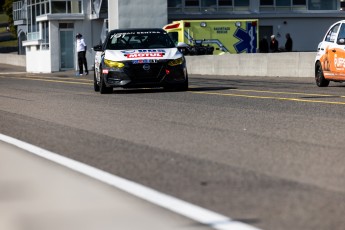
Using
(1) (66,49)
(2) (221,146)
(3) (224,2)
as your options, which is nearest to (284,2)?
(3) (224,2)

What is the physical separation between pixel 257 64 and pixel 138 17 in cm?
2487

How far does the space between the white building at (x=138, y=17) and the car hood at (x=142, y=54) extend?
1523 inches

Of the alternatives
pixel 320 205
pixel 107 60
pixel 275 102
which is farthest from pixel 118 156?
pixel 107 60

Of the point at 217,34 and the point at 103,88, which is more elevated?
the point at 103,88

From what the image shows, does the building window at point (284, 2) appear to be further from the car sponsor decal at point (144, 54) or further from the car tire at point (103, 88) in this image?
the car sponsor decal at point (144, 54)

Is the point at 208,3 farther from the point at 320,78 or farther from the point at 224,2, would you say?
the point at 320,78

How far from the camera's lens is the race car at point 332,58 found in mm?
24062

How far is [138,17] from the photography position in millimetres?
62969

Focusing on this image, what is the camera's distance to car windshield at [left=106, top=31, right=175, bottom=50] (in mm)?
24188

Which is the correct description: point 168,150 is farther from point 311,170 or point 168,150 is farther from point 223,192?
point 223,192

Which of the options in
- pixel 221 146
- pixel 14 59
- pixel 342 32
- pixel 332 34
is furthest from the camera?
pixel 14 59

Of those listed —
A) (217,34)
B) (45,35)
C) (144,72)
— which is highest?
(144,72)

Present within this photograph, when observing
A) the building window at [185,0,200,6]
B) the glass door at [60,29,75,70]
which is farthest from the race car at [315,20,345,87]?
the building window at [185,0,200,6]

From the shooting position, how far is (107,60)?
77.8 feet
